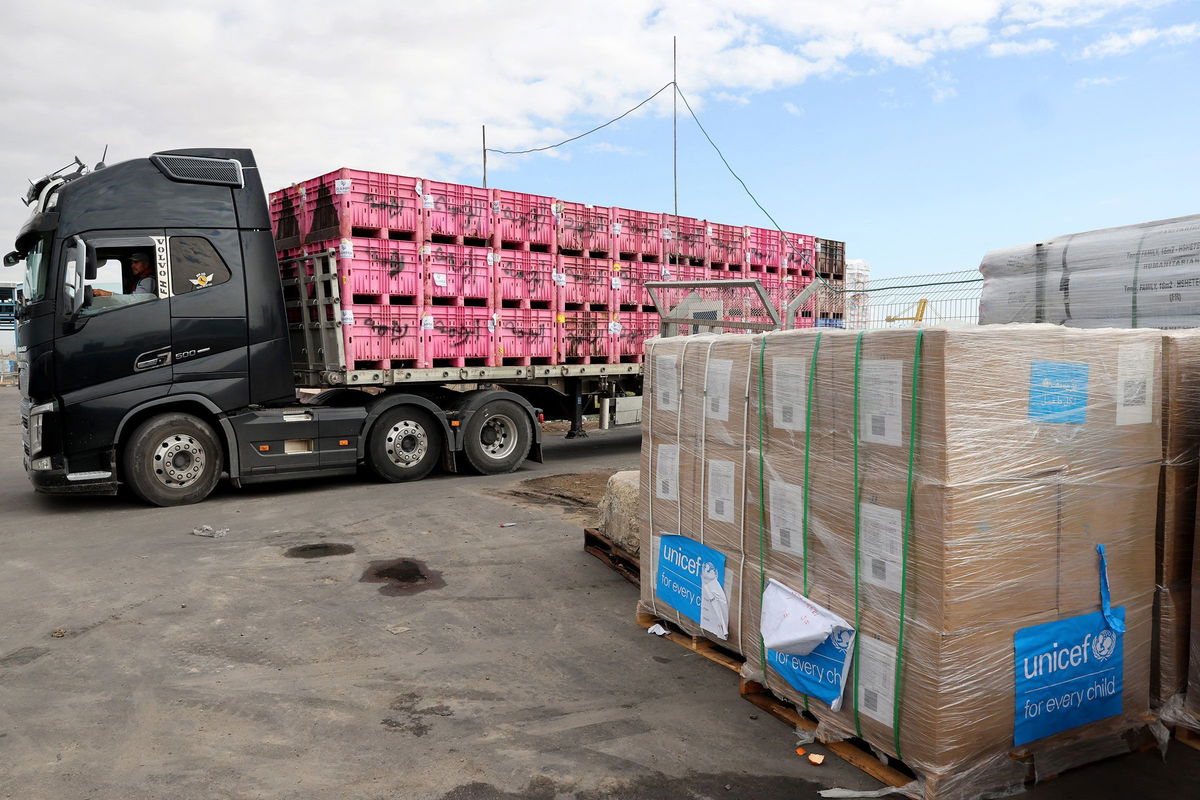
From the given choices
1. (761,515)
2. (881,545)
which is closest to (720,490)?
(761,515)

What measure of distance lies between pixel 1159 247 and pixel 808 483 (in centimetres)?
307

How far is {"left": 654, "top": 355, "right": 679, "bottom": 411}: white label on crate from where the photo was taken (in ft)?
15.7

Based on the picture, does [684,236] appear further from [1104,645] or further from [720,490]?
[1104,645]

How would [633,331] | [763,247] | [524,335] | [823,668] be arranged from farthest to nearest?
1. [763,247]
2. [633,331]
3. [524,335]
4. [823,668]

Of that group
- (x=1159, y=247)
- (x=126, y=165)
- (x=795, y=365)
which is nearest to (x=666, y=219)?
(x=126, y=165)

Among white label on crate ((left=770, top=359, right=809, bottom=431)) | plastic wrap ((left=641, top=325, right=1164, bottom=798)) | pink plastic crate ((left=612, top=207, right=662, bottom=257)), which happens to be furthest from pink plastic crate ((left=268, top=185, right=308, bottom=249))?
plastic wrap ((left=641, top=325, right=1164, bottom=798))

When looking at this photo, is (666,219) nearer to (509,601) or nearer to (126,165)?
(126,165)

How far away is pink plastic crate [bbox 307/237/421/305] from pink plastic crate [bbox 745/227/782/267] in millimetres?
6004

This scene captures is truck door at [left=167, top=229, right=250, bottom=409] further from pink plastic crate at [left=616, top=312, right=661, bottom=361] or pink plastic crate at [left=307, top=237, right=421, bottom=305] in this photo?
pink plastic crate at [left=616, top=312, right=661, bottom=361]

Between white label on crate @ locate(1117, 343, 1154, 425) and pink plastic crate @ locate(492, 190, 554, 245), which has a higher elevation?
pink plastic crate @ locate(492, 190, 554, 245)

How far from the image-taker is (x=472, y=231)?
410 inches

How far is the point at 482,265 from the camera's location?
413 inches

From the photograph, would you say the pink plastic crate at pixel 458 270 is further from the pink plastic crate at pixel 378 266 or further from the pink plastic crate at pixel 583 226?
the pink plastic crate at pixel 583 226

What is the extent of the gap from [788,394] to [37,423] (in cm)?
787
